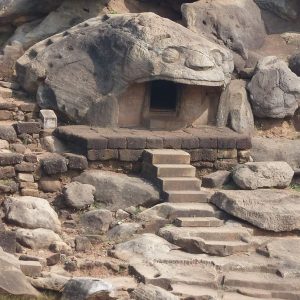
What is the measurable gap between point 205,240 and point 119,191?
1.93 m

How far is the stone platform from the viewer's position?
1670 cm

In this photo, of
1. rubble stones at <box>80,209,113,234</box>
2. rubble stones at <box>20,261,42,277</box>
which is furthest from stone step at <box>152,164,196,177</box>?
rubble stones at <box>20,261,42,277</box>

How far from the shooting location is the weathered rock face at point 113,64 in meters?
17.7

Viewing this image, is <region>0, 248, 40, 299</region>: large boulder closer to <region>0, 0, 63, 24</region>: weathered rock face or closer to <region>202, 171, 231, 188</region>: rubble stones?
<region>202, 171, 231, 188</region>: rubble stones

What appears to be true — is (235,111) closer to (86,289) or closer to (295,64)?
(295,64)

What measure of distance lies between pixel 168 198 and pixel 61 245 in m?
2.19

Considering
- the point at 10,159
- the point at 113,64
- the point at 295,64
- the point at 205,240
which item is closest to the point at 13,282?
the point at 205,240

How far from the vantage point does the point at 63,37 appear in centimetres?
1886

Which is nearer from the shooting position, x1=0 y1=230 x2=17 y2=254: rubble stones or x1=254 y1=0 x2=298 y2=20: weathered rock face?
x1=0 y1=230 x2=17 y2=254: rubble stones

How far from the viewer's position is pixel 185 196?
16016 millimetres

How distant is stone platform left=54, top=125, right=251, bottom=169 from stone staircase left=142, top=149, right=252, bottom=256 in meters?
0.24

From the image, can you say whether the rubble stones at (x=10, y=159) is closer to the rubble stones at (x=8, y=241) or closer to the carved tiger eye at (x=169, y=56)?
the rubble stones at (x=8, y=241)

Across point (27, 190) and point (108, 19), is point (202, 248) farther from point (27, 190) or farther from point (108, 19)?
point (108, 19)

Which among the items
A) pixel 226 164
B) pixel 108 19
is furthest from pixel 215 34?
pixel 226 164
